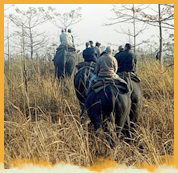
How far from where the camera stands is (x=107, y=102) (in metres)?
4.62

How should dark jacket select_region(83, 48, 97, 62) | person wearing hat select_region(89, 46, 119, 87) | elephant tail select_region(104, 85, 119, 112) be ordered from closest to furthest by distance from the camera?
elephant tail select_region(104, 85, 119, 112)
person wearing hat select_region(89, 46, 119, 87)
dark jacket select_region(83, 48, 97, 62)

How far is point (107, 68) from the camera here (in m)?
4.79

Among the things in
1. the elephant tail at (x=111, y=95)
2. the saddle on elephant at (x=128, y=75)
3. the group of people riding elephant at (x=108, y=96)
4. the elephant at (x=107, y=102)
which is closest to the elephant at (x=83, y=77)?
the saddle on elephant at (x=128, y=75)

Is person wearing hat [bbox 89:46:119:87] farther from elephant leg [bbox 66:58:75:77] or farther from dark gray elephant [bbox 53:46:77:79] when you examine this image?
elephant leg [bbox 66:58:75:77]

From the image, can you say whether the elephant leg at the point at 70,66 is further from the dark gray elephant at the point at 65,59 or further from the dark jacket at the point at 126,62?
the dark jacket at the point at 126,62

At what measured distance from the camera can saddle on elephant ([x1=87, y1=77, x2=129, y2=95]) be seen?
470 centimetres

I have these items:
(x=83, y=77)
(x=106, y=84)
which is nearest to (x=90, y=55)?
(x=83, y=77)

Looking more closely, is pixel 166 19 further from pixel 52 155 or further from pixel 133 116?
pixel 52 155

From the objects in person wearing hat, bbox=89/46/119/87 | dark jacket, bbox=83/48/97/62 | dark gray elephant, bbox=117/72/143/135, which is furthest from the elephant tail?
dark jacket, bbox=83/48/97/62

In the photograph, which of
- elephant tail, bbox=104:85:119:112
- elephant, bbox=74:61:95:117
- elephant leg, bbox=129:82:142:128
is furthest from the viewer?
elephant, bbox=74:61:95:117

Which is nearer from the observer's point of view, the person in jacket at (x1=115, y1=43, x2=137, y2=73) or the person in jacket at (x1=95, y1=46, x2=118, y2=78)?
the person in jacket at (x1=95, y1=46, x2=118, y2=78)

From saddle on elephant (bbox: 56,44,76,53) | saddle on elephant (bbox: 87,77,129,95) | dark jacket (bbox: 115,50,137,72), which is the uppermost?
saddle on elephant (bbox: 56,44,76,53)

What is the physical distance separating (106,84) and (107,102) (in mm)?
259
